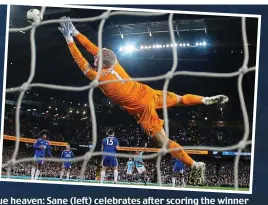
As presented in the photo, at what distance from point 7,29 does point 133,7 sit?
0.48 m

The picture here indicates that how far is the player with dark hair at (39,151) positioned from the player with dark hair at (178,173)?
1.56ft

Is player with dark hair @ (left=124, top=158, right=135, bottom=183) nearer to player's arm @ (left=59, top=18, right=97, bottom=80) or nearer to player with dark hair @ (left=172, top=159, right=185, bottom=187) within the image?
player with dark hair @ (left=172, top=159, right=185, bottom=187)

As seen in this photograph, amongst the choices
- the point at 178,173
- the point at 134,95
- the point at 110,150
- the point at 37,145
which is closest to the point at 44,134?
the point at 37,145

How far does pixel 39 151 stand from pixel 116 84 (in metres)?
0.39

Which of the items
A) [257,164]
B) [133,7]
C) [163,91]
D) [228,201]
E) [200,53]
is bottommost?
[228,201]

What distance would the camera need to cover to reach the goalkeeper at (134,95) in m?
1.94

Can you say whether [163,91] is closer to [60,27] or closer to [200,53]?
[200,53]

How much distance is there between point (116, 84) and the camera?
76.9 inches

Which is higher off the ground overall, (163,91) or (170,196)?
(163,91)

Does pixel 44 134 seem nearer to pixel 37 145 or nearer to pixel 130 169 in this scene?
pixel 37 145

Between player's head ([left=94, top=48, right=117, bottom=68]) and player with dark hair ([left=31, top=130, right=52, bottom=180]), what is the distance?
13.2 inches

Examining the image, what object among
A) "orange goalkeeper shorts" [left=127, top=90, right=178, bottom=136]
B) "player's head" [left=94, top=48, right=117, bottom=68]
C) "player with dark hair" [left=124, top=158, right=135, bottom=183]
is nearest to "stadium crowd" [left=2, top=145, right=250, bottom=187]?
"player with dark hair" [left=124, top=158, right=135, bottom=183]

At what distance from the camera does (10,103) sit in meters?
1.92

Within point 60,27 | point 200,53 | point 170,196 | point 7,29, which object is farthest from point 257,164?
point 7,29
